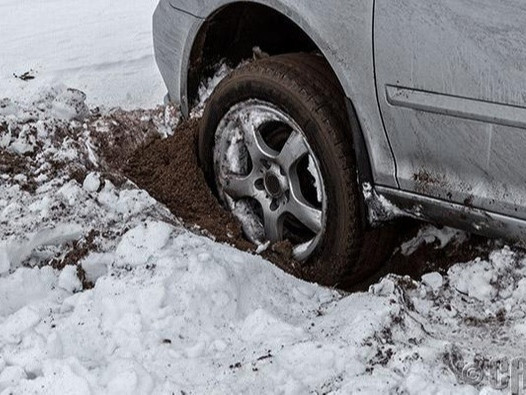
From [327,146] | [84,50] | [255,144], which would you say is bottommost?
[84,50]

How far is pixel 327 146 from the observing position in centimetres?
334

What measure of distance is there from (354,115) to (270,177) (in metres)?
0.56

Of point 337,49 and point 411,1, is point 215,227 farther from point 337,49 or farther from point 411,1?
point 411,1

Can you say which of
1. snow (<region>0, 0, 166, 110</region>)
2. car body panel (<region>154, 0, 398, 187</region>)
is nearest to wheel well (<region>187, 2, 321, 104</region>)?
car body panel (<region>154, 0, 398, 187</region>)

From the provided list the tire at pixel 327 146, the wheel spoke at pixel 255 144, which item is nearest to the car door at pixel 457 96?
the tire at pixel 327 146

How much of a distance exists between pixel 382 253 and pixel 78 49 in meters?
3.10

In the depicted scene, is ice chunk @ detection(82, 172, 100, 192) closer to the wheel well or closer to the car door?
the wheel well

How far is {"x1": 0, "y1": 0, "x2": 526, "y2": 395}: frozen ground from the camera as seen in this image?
8.78 feet

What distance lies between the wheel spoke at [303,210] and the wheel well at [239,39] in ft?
2.44

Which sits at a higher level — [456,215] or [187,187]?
[456,215]

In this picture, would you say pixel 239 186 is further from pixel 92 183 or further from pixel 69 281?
pixel 69 281

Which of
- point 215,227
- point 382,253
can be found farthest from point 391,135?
point 215,227

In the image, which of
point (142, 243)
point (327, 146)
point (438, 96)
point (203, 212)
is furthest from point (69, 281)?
point (438, 96)

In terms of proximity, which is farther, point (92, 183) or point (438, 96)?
point (92, 183)
